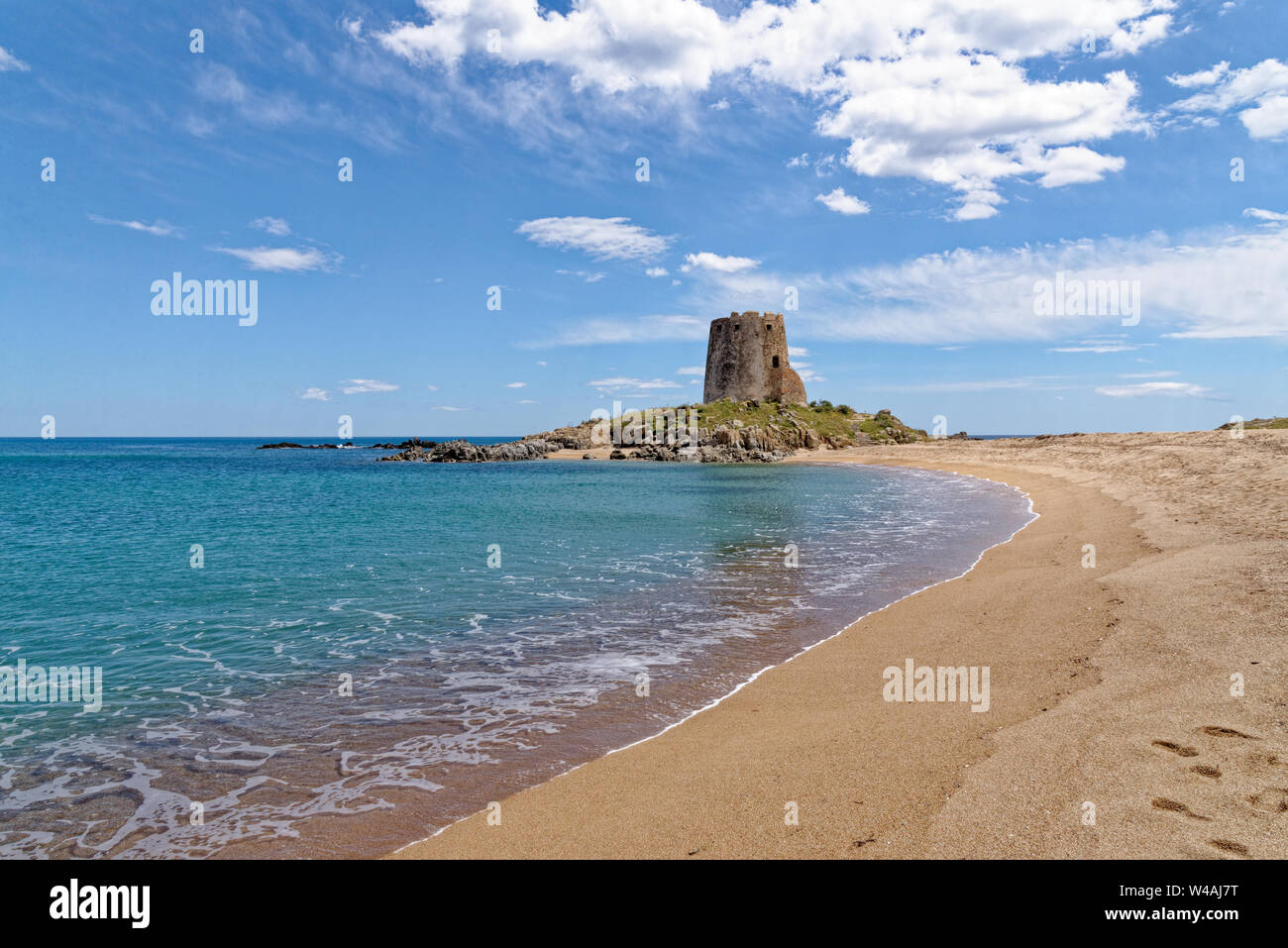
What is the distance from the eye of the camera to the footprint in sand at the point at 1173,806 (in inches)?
186

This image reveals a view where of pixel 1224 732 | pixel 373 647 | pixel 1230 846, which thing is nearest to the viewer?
pixel 1230 846

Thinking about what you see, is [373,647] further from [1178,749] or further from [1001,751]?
[1178,749]

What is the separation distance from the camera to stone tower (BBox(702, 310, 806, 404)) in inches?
3986

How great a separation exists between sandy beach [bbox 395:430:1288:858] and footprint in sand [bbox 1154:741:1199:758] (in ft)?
0.07

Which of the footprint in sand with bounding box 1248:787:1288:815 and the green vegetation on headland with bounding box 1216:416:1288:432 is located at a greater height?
the green vegetation on headland with bounding box 1216:416:1288:432

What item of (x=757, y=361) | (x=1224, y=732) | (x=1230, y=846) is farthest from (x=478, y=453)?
(x=1230, y=846)

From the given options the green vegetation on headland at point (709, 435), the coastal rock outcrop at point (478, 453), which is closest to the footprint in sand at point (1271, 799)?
the green vegetation on headland at point (709, 435)

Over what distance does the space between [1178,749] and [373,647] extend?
11.5 metres

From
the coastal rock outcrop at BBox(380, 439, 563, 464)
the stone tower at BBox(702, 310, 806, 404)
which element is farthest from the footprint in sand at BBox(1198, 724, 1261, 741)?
the stone tower at BBox(702, 310, 806, 404)

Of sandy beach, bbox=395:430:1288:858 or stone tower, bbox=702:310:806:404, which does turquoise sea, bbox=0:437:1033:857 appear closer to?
sandy beach, bbox=395:430:1288:858

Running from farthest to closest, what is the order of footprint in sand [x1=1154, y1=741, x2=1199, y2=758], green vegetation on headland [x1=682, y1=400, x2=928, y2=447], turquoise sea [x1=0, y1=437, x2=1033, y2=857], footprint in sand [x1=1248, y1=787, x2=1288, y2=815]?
1. green vegetation on headland [x1=682, y1=400, x2=928, y2=447]
2. turquoise sea [x1=0, y1=437, x2=1033, y2=857]
3. footprint in sand [x1=1154, y1=741, x2=1199, y2=758]
4. footprint in sand [x1=1248, y1=787, x2=1288, y2=815]

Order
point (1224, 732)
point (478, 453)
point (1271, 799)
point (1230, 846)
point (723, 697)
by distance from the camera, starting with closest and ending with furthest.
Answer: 1. point (1230, 846)
2. point (1271, 799)
3. point (1224, 732)
4. point (723, 697)
5. point (478, 453)

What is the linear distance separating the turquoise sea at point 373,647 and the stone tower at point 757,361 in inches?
2867

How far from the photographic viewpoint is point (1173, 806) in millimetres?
4883
